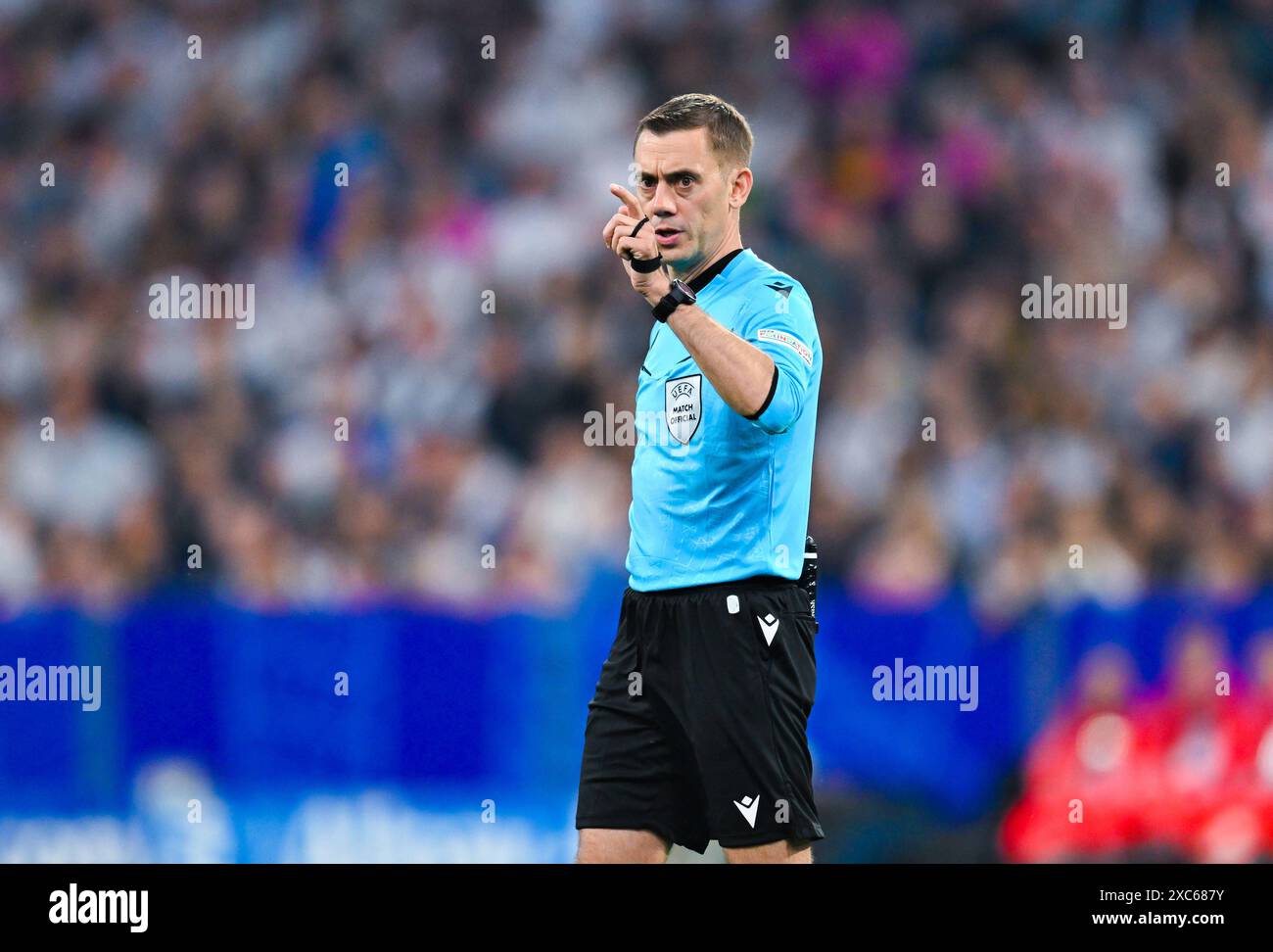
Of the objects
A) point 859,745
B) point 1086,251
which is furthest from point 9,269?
point 1086,251

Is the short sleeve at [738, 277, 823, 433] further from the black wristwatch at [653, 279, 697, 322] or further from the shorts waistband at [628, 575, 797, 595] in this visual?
the shorts waistband at [628, 575, 797, 595]

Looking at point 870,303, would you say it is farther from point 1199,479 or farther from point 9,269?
point 9,269

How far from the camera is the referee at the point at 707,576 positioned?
13.6 feet

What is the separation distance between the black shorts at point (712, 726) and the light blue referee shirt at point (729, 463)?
71 mm

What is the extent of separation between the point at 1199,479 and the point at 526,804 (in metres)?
3.55

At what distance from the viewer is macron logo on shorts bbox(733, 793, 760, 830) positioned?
4.12 metres

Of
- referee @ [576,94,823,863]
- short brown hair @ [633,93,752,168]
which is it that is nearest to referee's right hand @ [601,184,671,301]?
referee @ [576,94,823,863]

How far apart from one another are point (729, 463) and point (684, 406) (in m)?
0.18

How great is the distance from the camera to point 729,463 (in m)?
4.23

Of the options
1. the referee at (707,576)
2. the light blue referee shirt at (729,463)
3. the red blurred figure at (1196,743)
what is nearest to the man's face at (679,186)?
the referee at (707,576)

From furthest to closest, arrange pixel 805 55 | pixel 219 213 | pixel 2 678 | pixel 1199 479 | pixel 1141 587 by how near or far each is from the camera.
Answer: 1. pixel 805 55
2. pixel 219 213
3. pixel 1199 479
4. pixel 1141 587
5. pixel 2 678

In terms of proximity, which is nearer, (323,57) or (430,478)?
(430,478)

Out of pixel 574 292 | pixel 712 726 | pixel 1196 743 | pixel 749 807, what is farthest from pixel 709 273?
pixel 574 292

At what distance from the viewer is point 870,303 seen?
854 centimetres
